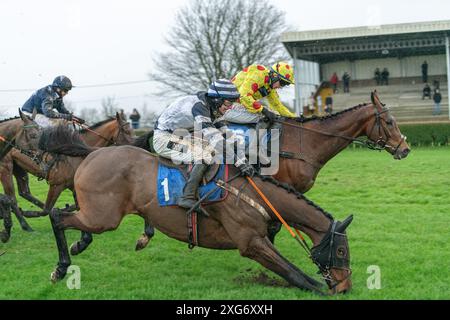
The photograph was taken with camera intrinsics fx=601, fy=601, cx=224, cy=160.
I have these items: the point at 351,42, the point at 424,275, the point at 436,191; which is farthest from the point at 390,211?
the point at 351,42

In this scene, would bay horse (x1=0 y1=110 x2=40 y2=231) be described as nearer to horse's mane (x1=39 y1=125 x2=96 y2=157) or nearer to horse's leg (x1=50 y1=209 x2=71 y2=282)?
horse's mane (x1=39 y1=125 x2=96 y2=157)

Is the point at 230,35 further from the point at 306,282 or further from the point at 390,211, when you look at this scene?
the point at 306,282

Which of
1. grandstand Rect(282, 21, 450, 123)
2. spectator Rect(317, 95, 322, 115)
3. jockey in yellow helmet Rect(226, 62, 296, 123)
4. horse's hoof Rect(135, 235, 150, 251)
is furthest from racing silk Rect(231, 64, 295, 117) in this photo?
spectator Rect(317, 95, 322, 115)

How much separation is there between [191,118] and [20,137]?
4.56 metres

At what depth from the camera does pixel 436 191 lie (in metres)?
12.9

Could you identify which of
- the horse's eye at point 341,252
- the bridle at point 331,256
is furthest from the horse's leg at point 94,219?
the horse's eye at point 341,252

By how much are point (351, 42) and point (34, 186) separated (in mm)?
26774

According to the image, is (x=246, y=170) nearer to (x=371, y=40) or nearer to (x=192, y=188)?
(x=192, y=188)

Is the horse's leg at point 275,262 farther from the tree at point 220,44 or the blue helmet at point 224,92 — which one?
the tree at point 220,44

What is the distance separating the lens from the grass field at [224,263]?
5.89m

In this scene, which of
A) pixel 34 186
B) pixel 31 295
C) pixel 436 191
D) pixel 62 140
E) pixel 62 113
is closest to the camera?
pixel 31 295

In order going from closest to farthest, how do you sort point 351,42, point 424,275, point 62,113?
point 424,275 → point 62,113 → point 351,42

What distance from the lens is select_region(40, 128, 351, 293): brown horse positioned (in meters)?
5.76

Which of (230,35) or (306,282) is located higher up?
(230,35)
